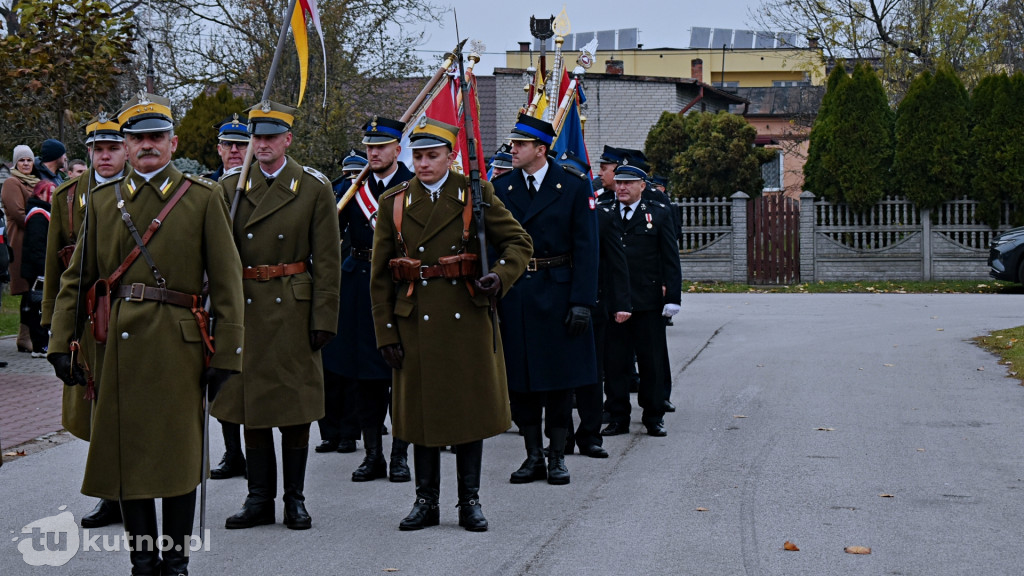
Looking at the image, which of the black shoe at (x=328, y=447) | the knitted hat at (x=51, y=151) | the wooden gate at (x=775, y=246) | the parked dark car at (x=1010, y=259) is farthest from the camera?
the wooden gate at (x=775, y=246)

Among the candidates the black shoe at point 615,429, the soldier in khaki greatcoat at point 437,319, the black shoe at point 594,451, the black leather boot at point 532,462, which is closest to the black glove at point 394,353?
the soldier in khaki greatcoat at point 437,319

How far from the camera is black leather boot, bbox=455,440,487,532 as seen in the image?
649 cm

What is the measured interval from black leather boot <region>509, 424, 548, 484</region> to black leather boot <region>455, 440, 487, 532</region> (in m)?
1.16

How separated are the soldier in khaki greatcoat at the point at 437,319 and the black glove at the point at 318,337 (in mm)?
275

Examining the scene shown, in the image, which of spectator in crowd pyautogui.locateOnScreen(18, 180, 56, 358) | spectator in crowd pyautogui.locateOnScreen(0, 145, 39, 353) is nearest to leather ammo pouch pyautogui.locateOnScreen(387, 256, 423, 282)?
spectator in crowd pyautogui.locateOnScreen(18, 180, 56, 358)

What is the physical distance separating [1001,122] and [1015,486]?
20351mm

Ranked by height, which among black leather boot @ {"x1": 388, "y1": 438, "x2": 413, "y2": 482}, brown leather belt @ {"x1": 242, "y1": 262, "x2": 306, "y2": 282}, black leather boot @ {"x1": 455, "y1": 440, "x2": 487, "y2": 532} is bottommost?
black leather boot @ {"x1": 388, "y1": 438, "x2": 413, "y2": 482}

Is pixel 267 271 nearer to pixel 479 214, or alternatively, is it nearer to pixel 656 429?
pixel 479 214

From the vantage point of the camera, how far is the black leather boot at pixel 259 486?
21.5ft

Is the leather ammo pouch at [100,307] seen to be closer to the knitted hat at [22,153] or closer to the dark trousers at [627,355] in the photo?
the dark trousers at [627,355]

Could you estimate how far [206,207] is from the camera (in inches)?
206

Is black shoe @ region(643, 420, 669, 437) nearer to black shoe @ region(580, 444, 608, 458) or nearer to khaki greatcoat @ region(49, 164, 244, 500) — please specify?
black shoe @ region(580, 444, 608, 458)

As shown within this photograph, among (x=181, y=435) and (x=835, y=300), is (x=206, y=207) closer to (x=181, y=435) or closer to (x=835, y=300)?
(x=181, y=435)

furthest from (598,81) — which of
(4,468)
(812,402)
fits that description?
(4,468)
